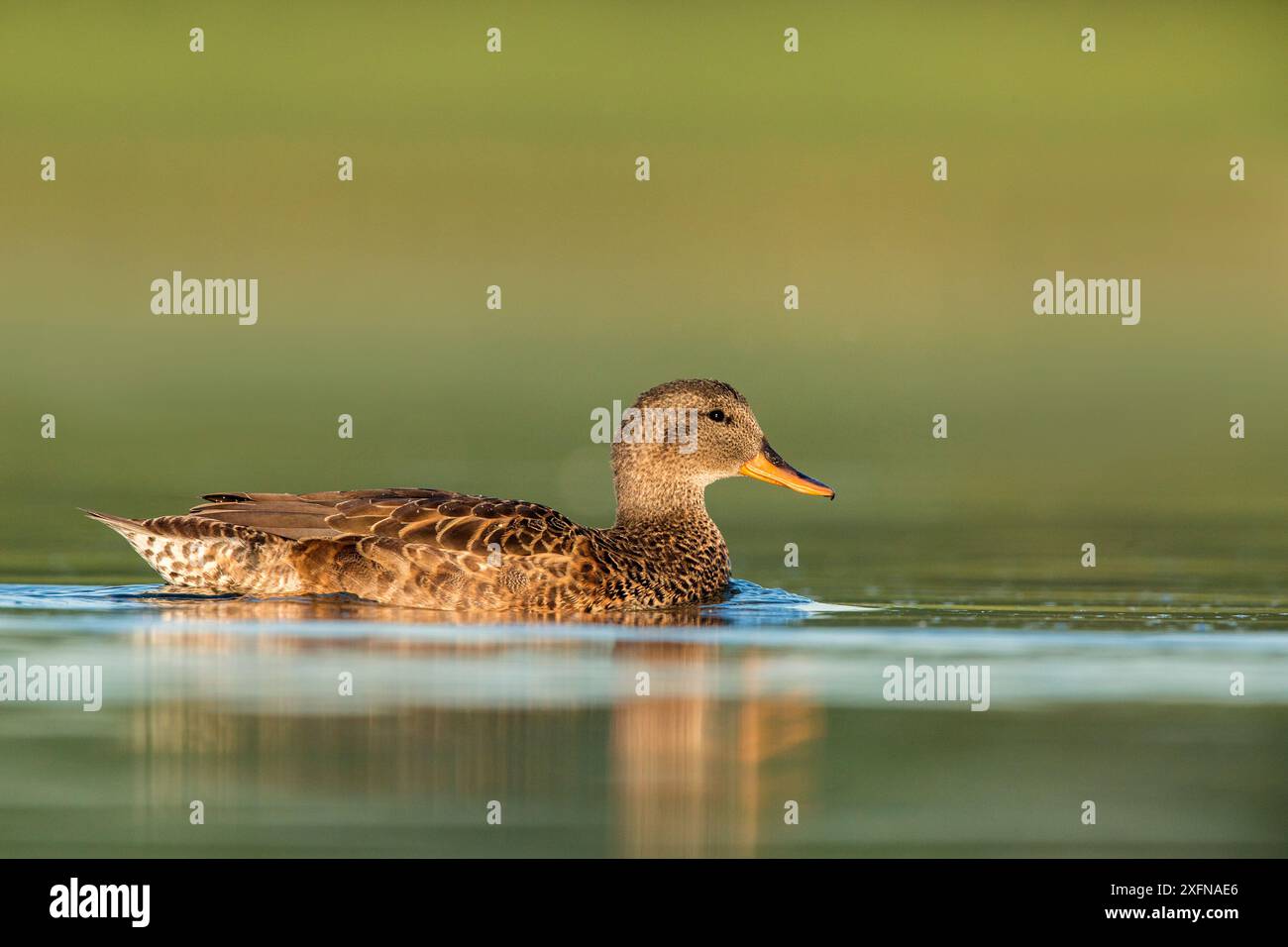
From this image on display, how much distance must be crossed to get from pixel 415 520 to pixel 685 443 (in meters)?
1.86

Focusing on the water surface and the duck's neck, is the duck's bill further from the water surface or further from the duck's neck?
the water surface

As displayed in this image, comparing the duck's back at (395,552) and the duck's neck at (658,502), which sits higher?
the duck's neck at (658,502)

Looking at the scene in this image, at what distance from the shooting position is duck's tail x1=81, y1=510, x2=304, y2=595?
1215 cm

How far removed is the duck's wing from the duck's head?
108 cm

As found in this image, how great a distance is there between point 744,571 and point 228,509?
10.4 feet

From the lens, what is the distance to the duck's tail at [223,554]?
478 inches

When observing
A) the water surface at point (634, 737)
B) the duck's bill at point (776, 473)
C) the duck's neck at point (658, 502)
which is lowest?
the water surface at point (634, 737)

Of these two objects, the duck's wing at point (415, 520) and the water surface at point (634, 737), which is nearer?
the water surface at point (634, 737)

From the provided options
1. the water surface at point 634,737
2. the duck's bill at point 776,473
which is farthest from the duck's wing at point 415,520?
the duck's bill at point 776,473

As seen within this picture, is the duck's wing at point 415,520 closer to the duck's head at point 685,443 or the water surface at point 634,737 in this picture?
the water surface at point 634,737

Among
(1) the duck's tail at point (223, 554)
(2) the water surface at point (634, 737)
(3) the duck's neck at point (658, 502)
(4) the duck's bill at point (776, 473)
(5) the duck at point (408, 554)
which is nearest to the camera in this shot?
(2) the water surface at point (634, 737)

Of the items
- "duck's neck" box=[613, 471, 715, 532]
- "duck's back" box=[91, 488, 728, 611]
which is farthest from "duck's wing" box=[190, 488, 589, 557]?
"duck's neck" box=[613, 471, 715, 532]
